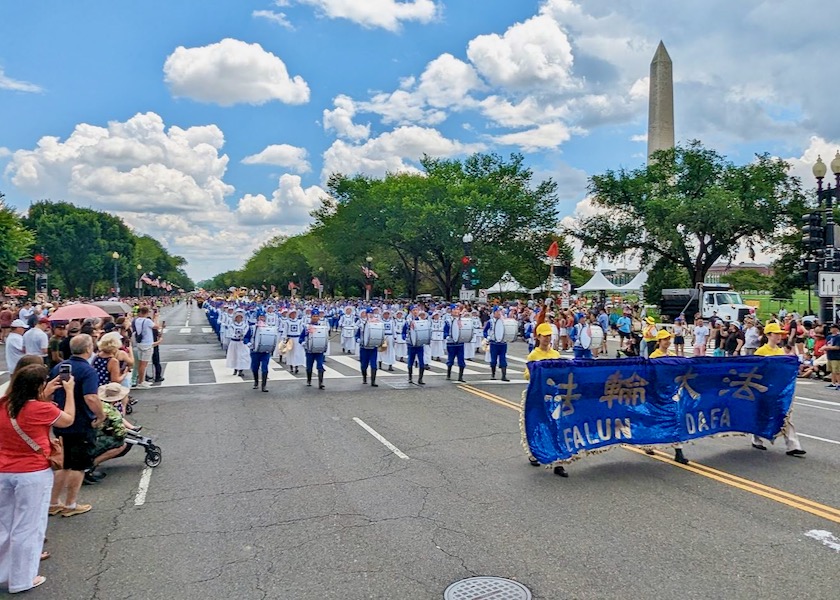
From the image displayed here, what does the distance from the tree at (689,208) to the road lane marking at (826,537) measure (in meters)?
36.9

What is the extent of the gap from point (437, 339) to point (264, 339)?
7413mm

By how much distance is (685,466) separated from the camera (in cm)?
769

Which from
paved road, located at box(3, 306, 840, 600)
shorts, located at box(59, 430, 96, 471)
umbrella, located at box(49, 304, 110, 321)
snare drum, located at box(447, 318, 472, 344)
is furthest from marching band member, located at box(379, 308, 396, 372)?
shorts, located at box(59, 430, 96, 471)

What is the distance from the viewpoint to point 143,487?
6.90 m

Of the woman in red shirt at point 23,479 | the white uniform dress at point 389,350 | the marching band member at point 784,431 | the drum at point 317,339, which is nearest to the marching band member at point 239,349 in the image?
the drum at point 317,339

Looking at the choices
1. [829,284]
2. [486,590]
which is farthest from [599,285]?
[486,590]

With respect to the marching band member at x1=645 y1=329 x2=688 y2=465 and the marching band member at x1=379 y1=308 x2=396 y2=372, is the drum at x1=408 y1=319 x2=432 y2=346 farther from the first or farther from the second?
the marching band member at x1=645 y1=329 x2=688 y2=465

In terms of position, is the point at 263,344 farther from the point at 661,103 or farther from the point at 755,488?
the point at 661,103

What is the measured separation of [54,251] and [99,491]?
73.2 metres

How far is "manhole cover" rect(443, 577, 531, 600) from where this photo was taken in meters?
4.36

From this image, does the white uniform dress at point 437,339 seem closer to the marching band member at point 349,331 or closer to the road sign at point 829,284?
the marching band member at point 349,331

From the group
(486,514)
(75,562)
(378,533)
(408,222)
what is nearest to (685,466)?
(486,514)

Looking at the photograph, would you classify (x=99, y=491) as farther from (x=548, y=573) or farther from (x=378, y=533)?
(x=548, y=573)

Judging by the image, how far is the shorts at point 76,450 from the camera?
592 cm
